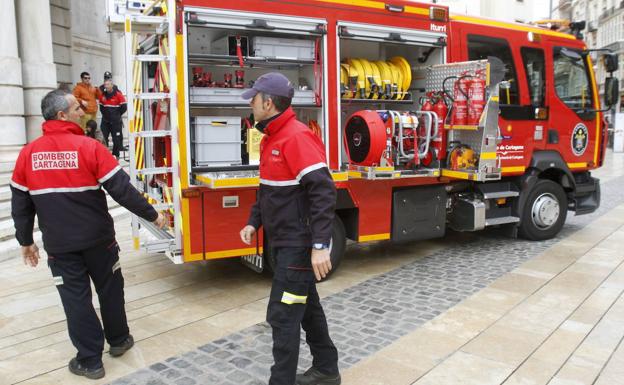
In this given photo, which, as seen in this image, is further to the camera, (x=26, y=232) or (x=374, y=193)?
(x=374, y=193)

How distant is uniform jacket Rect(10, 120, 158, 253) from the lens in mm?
3553

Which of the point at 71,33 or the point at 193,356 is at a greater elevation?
the point at 71,33

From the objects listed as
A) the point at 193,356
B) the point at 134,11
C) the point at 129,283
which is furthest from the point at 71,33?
the point at 193,356

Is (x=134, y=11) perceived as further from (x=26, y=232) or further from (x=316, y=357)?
(x=316, y=357)

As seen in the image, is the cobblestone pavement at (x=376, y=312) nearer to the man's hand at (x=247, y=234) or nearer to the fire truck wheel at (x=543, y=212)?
the fire truck wheel at (x=543, y=212)

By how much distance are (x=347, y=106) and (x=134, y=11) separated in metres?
2.58

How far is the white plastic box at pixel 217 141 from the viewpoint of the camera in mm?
5152

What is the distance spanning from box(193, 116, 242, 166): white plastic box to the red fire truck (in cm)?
1

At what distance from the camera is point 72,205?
142 inches

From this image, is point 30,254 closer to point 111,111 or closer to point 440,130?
point 440,130

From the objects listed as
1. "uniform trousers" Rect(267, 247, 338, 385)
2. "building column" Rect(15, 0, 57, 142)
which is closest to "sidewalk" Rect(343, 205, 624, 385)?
"uniform trousers" Rect(267, 247, 338, 385)

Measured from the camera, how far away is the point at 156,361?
12.9ft

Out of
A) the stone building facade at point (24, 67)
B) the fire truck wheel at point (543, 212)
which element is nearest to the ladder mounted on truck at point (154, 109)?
the stone building facade at point (24, 67)

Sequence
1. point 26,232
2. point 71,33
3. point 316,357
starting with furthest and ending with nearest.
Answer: point 71,33
point 26,232
point 316,357
